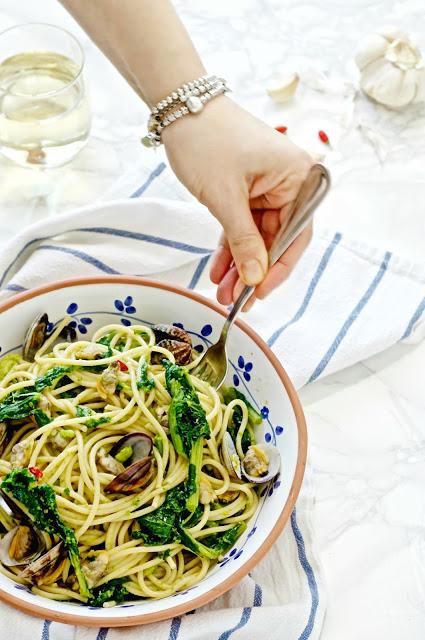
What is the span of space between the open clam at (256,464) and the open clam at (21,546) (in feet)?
1.74

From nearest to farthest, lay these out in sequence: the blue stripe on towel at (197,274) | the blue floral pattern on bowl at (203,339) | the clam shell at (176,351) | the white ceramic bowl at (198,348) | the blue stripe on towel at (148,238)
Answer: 1. the white ceramic bowl at (198,348)
2. the blue floral pattern on bowl at (203,339)
3. the clam shell at (176,351)
4. the blue stripe on towel at (148,238)
5. the blue stripe on towel at (197,274)

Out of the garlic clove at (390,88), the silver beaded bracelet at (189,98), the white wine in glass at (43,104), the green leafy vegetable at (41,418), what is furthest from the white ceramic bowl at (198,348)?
the garlic clove at (390,88)

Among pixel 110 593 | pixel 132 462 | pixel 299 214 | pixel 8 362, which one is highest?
pixel 299 214

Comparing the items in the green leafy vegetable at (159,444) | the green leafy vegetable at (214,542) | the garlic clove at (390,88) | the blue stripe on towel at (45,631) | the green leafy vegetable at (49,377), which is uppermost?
the garlic clove at (390,88)

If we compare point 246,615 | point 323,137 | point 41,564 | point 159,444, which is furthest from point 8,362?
point 323,137

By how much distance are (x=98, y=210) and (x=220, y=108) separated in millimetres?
604

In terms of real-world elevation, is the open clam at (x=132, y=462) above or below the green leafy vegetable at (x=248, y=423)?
below

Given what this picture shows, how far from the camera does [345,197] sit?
3.13 metres

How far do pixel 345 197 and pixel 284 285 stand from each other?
50 centimetres

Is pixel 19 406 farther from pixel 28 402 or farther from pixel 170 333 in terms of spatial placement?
pixel 170 333

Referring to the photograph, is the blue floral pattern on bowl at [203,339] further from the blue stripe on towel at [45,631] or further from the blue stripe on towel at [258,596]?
the blue stripe on towel at [45,631]

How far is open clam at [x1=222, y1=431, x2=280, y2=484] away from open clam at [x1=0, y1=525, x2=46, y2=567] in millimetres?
531

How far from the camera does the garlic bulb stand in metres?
3.19

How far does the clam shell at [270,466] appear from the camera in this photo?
7.35 feet
